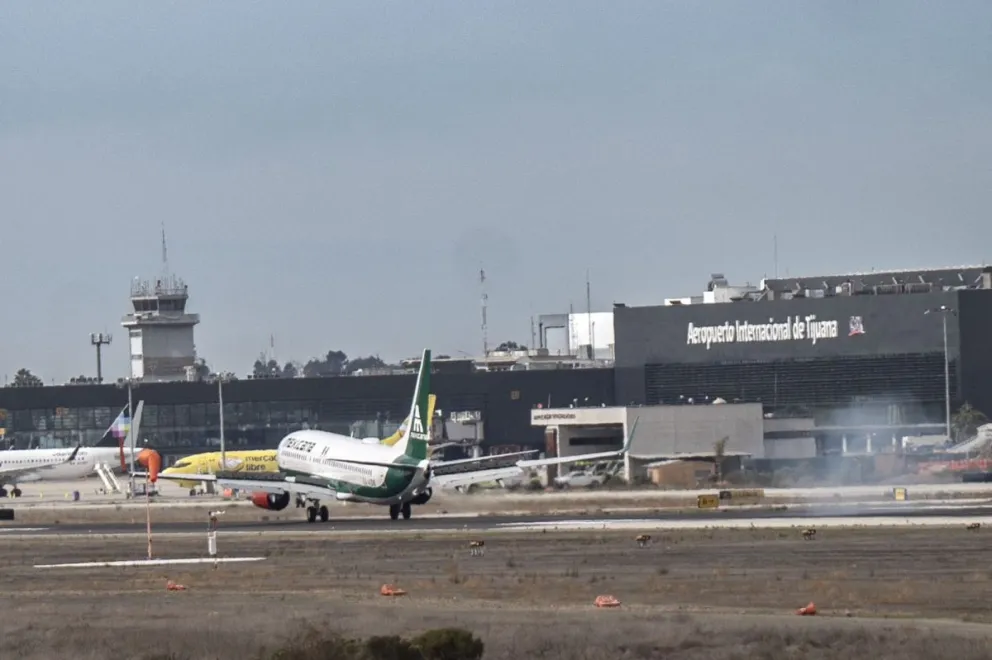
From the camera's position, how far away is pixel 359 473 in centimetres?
8544

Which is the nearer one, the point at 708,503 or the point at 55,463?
the point at 708,503

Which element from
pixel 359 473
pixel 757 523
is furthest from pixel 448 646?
pixel 359 473

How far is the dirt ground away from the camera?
34.8 metres

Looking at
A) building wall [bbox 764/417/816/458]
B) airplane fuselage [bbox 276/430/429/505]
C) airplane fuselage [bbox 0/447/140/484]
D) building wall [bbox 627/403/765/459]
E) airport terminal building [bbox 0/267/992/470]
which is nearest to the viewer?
airplane fuselage [bbox 276/430/429/505]

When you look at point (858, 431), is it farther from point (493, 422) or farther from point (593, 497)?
point (593, 497)

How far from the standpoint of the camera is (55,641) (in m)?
37.3

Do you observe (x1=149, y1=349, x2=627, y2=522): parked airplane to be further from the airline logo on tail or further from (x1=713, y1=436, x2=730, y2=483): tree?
(x1=713, y1=436, x2=730, y2=483): tree

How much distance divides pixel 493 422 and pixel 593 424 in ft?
145

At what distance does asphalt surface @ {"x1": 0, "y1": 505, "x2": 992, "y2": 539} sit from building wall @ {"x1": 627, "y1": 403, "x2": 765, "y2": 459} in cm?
6193

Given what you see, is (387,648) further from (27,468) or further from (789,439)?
(789,439)

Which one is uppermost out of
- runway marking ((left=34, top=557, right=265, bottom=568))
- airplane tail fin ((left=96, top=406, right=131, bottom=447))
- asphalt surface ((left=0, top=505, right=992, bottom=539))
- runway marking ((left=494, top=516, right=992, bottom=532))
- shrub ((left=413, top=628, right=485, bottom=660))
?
airplane tail fin ((left=96, top=406, right=131, bottom=447))

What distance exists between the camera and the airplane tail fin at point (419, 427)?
84188 millimetres

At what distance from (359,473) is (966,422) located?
8937 cm

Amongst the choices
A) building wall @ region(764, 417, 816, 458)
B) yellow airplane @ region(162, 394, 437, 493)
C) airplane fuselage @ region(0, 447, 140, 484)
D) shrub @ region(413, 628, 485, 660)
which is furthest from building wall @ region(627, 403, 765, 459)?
shrub @ region(413, 628, 485, 660)
